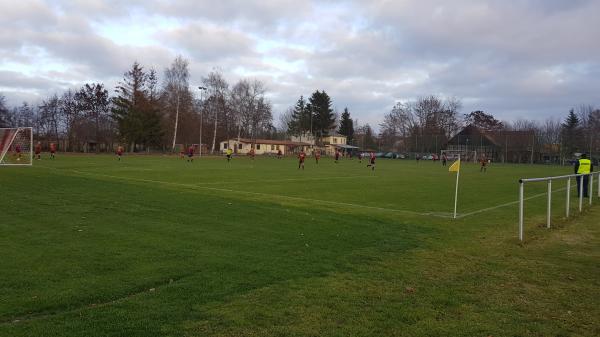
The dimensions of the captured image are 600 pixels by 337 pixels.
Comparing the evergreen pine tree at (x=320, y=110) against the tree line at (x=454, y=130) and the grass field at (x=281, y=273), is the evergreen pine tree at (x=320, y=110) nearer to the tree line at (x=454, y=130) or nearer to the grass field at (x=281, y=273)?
the tree line at (x=454, y=130)

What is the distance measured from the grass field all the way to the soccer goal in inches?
841

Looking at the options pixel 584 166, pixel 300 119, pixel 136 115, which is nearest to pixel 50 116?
pixel 136 115

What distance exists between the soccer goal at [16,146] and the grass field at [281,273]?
21.4 metres

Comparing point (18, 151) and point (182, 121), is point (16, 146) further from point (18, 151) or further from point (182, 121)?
point (182, 121)

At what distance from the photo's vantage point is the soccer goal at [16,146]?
3037 cm

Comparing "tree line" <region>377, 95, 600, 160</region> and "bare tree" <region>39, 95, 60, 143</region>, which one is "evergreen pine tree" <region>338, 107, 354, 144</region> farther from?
"bare tree" <region>39, 95, 60, 143</region>

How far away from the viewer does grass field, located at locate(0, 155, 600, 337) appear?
185 inches

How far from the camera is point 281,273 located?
257 inches

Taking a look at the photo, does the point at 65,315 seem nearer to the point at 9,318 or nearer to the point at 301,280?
the point at 9,318

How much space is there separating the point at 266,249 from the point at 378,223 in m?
4.41

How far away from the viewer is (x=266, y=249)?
8.03m

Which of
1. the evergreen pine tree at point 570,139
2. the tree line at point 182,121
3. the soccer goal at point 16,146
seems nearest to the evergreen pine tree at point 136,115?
the tree line at point 182,121

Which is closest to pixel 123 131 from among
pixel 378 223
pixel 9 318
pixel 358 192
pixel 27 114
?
pixel 27 114

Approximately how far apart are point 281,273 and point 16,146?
1317 inches
